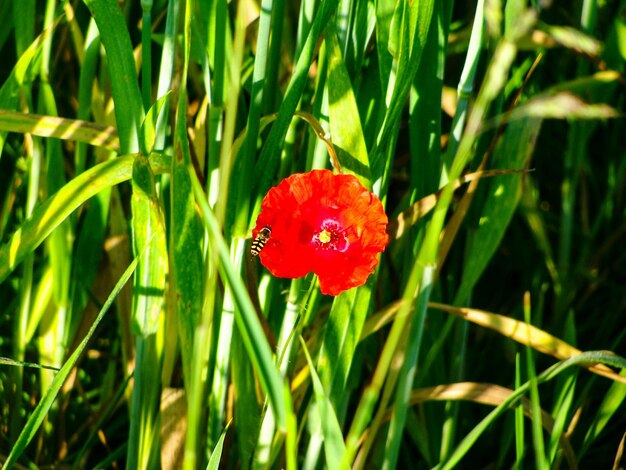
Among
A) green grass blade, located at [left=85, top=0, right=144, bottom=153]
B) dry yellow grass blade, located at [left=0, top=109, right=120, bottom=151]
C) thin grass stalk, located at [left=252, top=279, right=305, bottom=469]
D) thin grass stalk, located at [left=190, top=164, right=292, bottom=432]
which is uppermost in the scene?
green grass blade, located at [left=85, top=0, right=144, bottom=153]

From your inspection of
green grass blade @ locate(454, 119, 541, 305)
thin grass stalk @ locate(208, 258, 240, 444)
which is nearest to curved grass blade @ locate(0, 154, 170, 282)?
thin grass stalk @ locate(208, 258, 240, 444)

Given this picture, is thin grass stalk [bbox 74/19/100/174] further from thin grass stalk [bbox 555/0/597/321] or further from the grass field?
thin grass stalk [bbox 555/0/597/321]

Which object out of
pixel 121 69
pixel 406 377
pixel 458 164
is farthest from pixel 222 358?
pixel 458 164

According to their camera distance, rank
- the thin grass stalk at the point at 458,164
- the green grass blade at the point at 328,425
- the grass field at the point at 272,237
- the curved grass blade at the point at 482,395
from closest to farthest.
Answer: the thin grass stalk at the point at 458,164 → the green grass blade at the point at 328,425 → the grass field at the point at 272,237 → the curved grass blade at the point at 482,395

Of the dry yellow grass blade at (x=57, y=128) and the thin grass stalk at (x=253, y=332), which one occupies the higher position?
the dry yellow grass blade at (x=57, y=128)

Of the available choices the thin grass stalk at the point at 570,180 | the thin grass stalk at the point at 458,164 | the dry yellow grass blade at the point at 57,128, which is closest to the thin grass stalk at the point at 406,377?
the thin grass stalk at the point at 458,164

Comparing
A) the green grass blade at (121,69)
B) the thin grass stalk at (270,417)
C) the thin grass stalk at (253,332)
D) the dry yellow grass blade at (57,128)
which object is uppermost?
the green grass blade at (121,69)

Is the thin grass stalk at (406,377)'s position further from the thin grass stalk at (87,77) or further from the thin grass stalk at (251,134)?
the thin grass stalk at (87,77)
